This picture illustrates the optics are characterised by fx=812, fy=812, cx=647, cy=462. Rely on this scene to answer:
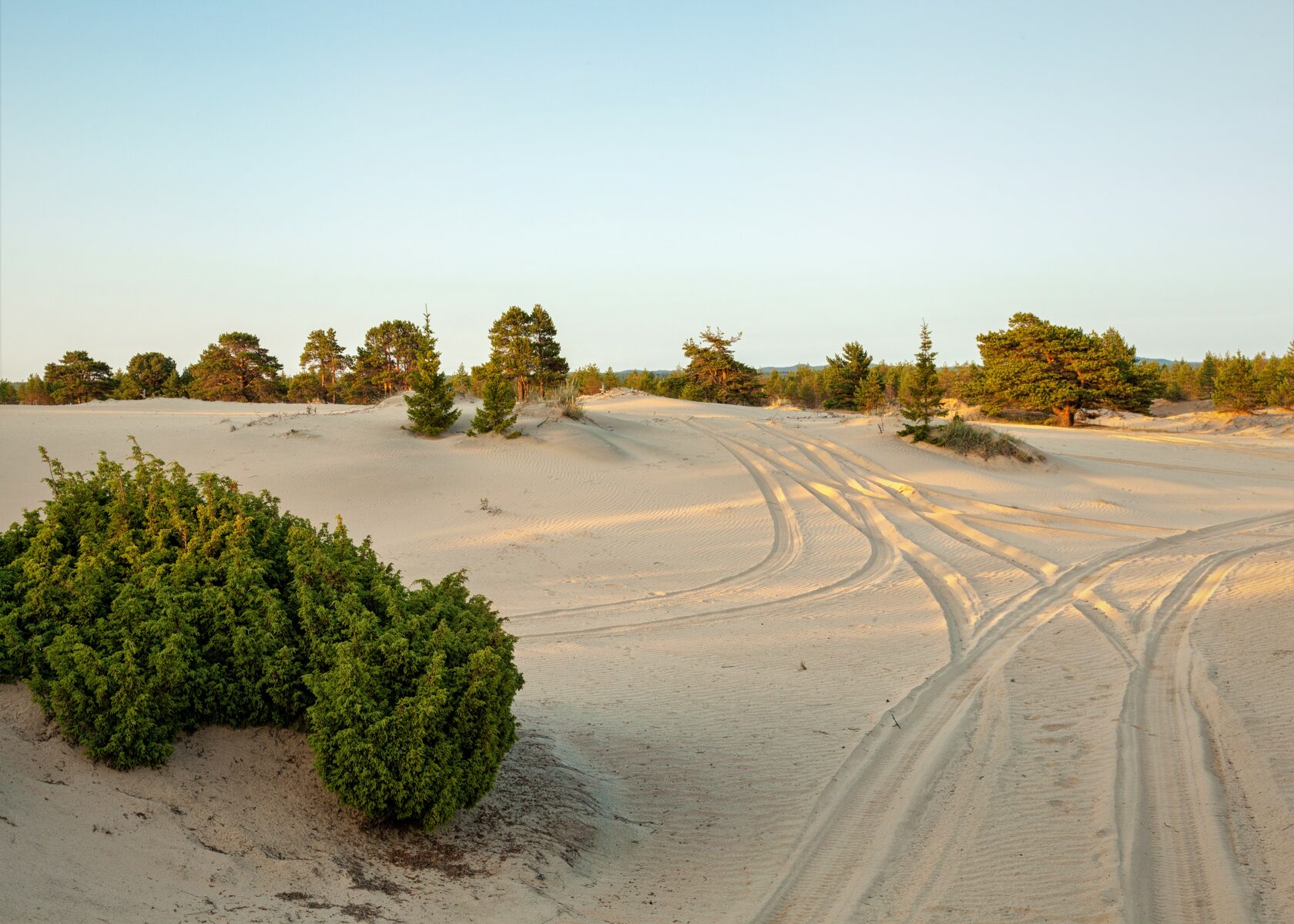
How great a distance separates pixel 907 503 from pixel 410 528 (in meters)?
10.9

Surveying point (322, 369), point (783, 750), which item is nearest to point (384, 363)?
point (322, 369)

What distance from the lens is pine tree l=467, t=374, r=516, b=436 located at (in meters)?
21.0

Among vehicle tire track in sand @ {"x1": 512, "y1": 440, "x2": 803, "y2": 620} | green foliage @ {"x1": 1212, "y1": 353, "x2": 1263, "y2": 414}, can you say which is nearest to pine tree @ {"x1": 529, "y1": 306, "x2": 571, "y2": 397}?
vehicle tire track in sand @ {"x1": 512, "y1": 440, "x2": 803, "y2": 620}

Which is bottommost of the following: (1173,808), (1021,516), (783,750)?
(783,750)

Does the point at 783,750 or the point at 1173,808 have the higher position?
the point at 1173,808

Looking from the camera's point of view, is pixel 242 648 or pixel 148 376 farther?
pixel 148 376

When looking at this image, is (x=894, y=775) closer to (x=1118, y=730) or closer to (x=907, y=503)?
(x=1118, y=730)

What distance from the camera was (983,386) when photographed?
1606 inches

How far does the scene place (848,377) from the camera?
52094mm

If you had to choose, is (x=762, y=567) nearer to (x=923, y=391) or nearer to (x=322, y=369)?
(x=923, y=391)

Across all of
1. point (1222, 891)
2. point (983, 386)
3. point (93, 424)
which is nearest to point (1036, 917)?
point (1222, 891)

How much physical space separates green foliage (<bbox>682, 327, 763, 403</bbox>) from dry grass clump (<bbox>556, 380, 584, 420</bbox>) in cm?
2716

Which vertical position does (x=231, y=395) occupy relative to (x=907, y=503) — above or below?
above

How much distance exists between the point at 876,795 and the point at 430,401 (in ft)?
60.1
